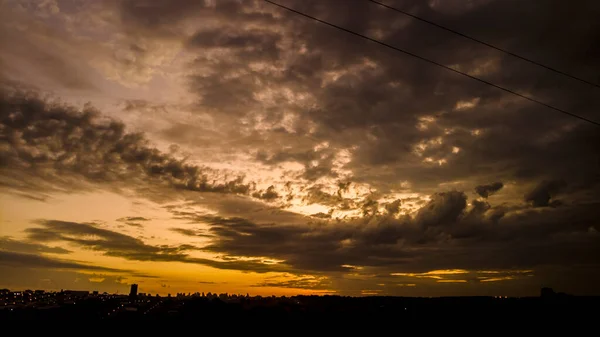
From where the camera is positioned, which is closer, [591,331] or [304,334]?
[304,334]

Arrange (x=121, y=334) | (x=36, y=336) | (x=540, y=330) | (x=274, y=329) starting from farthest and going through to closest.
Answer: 1. (x=540, y=330)
2. (x=274, y=329)
3. (x=121, y=334)
4. (x=36, y=336)

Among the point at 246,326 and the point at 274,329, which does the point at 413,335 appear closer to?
the point at 274,329

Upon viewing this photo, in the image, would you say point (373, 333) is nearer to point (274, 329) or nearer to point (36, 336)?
point (274, 329)

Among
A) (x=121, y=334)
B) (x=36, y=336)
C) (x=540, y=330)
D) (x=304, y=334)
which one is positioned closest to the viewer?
(x=36, y=336)

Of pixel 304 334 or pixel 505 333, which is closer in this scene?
pixel 304 334

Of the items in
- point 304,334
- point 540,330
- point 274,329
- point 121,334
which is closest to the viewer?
point 121,334

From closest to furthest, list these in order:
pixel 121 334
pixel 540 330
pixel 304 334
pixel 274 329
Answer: pixel 121 334
pixel 304 334
pixel 274 329
pixel 540 330

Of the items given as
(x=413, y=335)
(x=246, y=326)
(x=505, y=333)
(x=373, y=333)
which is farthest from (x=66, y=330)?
(x=505, y=333)

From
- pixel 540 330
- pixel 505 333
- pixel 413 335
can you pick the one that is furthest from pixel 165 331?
pixel 540 330

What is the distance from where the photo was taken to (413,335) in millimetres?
91125

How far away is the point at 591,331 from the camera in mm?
99125

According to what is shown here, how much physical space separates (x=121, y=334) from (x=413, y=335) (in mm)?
57926

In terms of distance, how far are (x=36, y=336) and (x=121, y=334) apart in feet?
44.7

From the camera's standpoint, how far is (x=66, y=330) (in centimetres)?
8288
